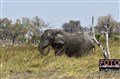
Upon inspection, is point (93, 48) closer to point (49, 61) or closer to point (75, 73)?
point (49, 61)

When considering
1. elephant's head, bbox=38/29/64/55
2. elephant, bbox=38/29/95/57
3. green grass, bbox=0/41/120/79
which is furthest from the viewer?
elephant, bbox=38/29/95/57

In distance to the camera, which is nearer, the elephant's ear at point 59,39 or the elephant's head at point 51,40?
the elephant's head at point 51,40

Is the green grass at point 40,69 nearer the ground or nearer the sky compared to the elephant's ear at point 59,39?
Result: nearer the ground

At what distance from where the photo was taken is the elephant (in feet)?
42.4

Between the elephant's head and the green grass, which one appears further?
the elephant's head

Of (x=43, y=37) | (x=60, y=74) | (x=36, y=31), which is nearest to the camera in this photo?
(x=60, y=74)

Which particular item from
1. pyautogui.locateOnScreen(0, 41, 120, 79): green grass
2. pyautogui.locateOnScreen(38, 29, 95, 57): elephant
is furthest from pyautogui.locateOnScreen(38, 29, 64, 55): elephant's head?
pyautogui.locateOnScreen(0, 41, 120, 79): green grass

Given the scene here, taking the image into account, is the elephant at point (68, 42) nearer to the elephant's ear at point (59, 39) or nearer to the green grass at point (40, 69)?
the elephant's ear at point (59, 39)

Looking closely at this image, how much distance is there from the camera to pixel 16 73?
21.5 ft

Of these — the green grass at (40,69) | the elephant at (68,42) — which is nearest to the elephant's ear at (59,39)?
the elephant at (68,42)

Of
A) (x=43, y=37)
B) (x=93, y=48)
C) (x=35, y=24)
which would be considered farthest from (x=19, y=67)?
(x=35, y=24)

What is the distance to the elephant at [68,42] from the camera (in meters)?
12.9

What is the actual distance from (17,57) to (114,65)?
7.25 ft

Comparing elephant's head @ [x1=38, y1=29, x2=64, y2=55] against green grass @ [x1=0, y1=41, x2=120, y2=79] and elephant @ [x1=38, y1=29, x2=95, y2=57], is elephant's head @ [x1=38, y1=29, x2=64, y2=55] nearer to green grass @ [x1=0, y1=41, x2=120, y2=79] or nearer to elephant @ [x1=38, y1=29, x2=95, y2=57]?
elephant @ [x1=38, y1=29, x2=95, y2=57]
